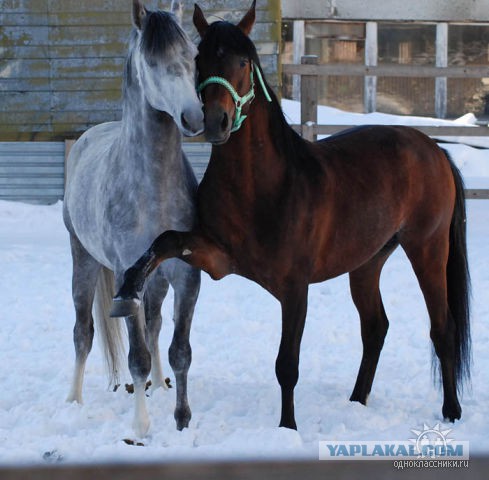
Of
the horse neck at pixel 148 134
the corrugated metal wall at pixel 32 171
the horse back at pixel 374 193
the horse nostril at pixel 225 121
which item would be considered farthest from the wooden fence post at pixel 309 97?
the horse nostril at pixel 225 121

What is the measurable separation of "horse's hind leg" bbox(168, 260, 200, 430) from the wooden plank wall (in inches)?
288

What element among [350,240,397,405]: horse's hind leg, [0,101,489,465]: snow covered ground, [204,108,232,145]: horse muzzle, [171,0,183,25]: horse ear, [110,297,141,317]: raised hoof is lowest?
[0,101,489,465]: snow covered ground

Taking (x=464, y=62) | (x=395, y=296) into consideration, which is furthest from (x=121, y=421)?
(x=464, y=62)

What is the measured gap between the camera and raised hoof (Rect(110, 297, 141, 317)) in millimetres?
3273

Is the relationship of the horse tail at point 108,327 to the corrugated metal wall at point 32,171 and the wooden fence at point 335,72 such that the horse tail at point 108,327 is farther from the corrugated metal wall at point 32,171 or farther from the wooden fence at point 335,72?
the corrugated metal wall at point 32,171

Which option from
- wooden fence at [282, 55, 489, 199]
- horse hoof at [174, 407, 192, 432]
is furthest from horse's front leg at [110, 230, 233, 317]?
wooden fence at [282, 55, 489, 199]

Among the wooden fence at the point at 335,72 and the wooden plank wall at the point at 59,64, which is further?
the wooden plank wall at the point at 59,64

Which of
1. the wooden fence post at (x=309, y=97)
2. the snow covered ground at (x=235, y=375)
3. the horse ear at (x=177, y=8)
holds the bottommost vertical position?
the snow covered ground at (x=235, y=375)

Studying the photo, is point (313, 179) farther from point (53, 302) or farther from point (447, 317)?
point (53, 302)

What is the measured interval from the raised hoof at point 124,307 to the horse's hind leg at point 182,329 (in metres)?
0.55

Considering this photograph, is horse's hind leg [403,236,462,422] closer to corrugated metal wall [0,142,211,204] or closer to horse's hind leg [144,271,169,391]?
horse's hind leg [144,271,169,391]

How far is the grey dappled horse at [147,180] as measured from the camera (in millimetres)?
3318

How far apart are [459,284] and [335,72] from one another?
17.6 feet

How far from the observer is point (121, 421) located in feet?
13.1
